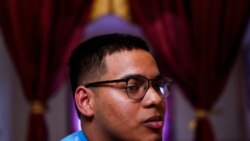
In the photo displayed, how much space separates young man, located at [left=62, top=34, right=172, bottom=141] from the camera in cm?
106

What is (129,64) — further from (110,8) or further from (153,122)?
(110,8)

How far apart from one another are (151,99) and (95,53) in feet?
0.68

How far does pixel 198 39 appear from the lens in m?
2.77

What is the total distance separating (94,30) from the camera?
3.58 m

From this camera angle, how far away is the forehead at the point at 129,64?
1095 millimetres

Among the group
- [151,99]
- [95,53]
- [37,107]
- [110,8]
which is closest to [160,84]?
[151,99]

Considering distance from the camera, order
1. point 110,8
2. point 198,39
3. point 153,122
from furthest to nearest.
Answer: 1. point 110,8
2. point 198,39
3. point 153,122

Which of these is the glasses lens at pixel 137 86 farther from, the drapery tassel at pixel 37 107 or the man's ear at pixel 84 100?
the drapery tassel at pixel 37 107

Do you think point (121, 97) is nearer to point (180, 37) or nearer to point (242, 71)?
point (180, 37)

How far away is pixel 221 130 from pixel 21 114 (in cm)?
165

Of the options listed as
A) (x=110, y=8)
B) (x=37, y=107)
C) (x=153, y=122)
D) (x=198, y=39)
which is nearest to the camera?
(x=153, y=122)

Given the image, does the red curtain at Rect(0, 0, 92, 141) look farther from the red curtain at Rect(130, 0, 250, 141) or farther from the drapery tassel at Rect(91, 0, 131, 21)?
the red curtain at Rect(130, 0, 250, 141)

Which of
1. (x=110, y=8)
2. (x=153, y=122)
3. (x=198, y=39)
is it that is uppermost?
(x=110, y=8)

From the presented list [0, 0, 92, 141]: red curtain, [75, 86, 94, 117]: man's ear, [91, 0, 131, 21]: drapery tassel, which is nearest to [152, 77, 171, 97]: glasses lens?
[75, 86, 94, 117]: man's ear
